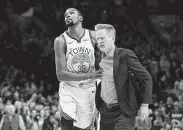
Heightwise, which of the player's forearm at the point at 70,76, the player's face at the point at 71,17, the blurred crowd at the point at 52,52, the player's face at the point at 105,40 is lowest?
the blurred crowd at the point at 52,52

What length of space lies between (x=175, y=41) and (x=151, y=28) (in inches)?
36.2

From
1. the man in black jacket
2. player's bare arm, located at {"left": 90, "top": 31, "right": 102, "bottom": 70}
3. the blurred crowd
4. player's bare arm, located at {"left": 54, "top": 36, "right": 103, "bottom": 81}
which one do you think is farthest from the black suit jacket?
the blurred crowd

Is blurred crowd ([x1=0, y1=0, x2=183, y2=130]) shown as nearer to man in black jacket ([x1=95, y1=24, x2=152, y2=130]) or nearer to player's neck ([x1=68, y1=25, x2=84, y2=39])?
player's neck ([x1=68, y1=25, x2=84, y2=39])

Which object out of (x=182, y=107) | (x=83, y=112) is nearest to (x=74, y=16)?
(x=83, y=112)

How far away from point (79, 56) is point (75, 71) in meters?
0.17

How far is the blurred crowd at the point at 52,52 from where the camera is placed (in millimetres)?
11117

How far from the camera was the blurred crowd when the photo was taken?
1112 centimetres

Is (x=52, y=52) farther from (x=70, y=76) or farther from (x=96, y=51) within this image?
(x=70, y=76)

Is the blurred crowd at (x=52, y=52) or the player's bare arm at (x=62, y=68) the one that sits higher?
the player's bare arm at (x=62, y=68)

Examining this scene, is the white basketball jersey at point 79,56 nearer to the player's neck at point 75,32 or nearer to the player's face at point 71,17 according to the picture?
the player's neck at point 75,32

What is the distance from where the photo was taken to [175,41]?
48.0ft

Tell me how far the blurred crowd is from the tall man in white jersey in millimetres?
5221

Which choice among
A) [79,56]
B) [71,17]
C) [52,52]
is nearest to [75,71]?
[79,56]

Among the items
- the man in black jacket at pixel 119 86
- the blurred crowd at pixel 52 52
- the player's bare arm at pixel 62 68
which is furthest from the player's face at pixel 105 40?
the blurred crowd at pixel 52 52
